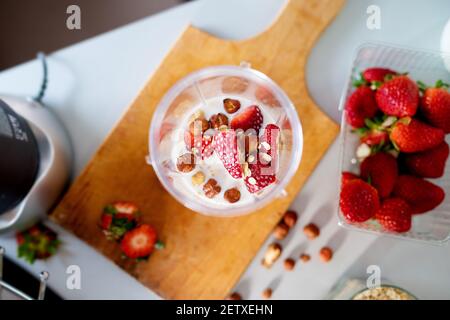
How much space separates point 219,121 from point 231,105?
3cm

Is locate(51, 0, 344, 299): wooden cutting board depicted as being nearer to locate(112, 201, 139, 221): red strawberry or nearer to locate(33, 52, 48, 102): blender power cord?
locate(112, 201, 139, 221): red strawberry

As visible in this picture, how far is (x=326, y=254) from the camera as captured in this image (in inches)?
35.7

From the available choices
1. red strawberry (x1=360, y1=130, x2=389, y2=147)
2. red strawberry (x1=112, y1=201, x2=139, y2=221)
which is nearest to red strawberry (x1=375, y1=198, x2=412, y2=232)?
red strawberry (x1=360, y1=130, x2=389, y2=147)

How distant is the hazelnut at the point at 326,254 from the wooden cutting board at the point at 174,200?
0.36ft

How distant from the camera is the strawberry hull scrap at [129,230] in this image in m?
0.88

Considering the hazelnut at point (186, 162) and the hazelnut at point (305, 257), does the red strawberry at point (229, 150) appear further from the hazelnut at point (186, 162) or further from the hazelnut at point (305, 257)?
the hazelnut at point (305, 257)

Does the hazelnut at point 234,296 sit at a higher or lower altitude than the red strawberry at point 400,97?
lower

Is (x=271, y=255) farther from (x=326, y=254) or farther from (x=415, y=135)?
(x=415, y=135)

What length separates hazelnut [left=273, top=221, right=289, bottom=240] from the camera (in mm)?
894

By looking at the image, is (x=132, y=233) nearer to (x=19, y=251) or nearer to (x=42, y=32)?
(x=19, y=251)

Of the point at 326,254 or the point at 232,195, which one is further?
the point at 326,254

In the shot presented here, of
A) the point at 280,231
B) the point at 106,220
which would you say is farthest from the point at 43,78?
the point at 280,231

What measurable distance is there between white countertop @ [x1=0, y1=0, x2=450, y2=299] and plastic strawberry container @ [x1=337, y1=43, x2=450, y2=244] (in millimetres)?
28

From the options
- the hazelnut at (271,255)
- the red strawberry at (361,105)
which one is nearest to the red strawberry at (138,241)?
the hazelnut at (271,255)
